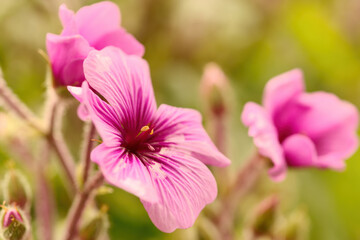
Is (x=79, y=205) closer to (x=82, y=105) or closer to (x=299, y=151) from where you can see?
(x=82, y=105)

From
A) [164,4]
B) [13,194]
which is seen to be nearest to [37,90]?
[164,4]

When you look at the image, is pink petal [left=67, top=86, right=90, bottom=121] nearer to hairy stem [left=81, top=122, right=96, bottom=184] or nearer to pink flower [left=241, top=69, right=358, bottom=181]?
hairy stem [left=81, top=122, right=96, bottom=184]

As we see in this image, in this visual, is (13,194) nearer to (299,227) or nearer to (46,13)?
(299,227)

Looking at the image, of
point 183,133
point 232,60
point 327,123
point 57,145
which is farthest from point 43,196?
point 232,60

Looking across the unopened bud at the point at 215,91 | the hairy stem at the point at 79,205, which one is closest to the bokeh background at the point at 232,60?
the unopened bud at the point at 215,91

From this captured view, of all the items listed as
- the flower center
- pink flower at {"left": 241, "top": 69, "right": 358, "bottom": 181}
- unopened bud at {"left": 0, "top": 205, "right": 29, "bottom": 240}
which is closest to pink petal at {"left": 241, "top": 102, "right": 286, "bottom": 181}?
pink flower at {"left": 241, "top": 69, "right": 358, "bottom": 181}

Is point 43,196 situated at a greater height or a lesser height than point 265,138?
lesser

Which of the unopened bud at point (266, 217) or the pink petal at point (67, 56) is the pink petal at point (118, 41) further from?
the unopened bud at point (266, 217)
